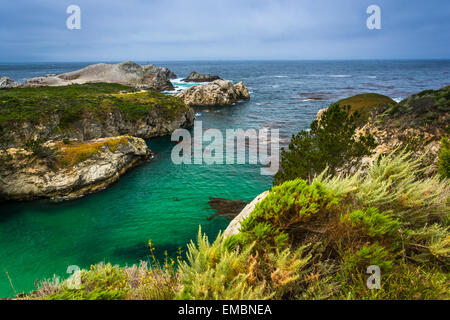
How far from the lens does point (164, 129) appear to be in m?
50.5

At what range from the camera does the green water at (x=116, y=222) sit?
17380 mm

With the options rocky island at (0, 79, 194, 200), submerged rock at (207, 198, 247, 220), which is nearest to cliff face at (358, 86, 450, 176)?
submerged rock at (207, 198, 247, 220)

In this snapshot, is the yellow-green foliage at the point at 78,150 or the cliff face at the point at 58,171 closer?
the cliff face at the point at 58,171

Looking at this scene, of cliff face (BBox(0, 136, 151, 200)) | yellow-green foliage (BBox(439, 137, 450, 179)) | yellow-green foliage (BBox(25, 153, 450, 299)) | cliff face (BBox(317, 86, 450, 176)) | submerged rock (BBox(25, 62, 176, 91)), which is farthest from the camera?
submerged rock (BBox(25, 62, 176, 91))

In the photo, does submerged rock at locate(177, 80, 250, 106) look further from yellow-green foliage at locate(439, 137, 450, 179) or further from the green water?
yellow-green foliage at locate(439, 137, 450, 179)

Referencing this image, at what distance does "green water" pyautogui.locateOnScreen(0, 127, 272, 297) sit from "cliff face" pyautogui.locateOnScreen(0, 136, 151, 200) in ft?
4.48

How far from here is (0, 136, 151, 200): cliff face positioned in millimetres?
24641

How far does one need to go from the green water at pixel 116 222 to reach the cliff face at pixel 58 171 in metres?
1.37

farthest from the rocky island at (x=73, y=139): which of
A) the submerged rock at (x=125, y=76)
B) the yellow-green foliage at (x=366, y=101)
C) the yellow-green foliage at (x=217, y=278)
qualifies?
the submerged rock at (x=125, y=76)

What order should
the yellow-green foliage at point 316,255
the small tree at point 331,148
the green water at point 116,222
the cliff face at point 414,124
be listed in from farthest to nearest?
the cliff face at point 414,124 < the green water at point 116,222 < the small tree at point 331,148 < the yellow-green foliage at point 316,255

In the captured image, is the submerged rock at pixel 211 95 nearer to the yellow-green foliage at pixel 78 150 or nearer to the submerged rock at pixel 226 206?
the yellow-green foliage at pixel 78 150
